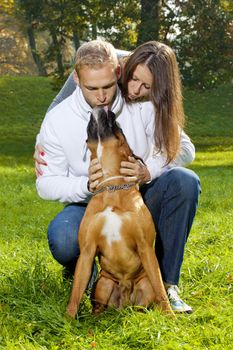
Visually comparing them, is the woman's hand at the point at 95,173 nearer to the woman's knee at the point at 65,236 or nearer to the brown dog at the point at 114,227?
the brown dog at the point at 114,227

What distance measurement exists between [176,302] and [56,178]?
1005 mm

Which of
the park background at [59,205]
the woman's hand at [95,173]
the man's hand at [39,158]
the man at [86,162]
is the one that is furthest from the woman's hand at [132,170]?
the park background at [59,205]

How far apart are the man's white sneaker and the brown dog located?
0.16 metres

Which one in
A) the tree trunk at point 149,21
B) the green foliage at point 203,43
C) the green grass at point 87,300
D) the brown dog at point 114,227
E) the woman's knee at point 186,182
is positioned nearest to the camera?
the green grass at point 87,300

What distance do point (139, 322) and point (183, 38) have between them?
52.0 ft

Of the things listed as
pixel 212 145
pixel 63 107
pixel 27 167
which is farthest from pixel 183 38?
pixel 63 107

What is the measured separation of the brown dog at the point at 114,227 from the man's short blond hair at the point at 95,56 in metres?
0.29

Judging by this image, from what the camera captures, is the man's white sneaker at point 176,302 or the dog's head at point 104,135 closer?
the dog's head at point 104,135

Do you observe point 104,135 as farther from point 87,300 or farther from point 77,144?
point 87,300

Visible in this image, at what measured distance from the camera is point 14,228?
639cm

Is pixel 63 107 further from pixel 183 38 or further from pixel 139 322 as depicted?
pixel 183 38

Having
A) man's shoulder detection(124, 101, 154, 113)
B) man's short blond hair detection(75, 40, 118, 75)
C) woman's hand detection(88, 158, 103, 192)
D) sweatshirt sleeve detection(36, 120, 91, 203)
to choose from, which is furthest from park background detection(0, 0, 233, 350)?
man's short blond hair detection(75, 40, 118, 75)

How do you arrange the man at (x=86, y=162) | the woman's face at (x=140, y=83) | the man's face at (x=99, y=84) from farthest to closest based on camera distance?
the woman's face at (x=140, y=83)
the man at (x=86, y=162)
the man's face at (x=99, y=84)

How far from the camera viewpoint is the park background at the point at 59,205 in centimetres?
341
